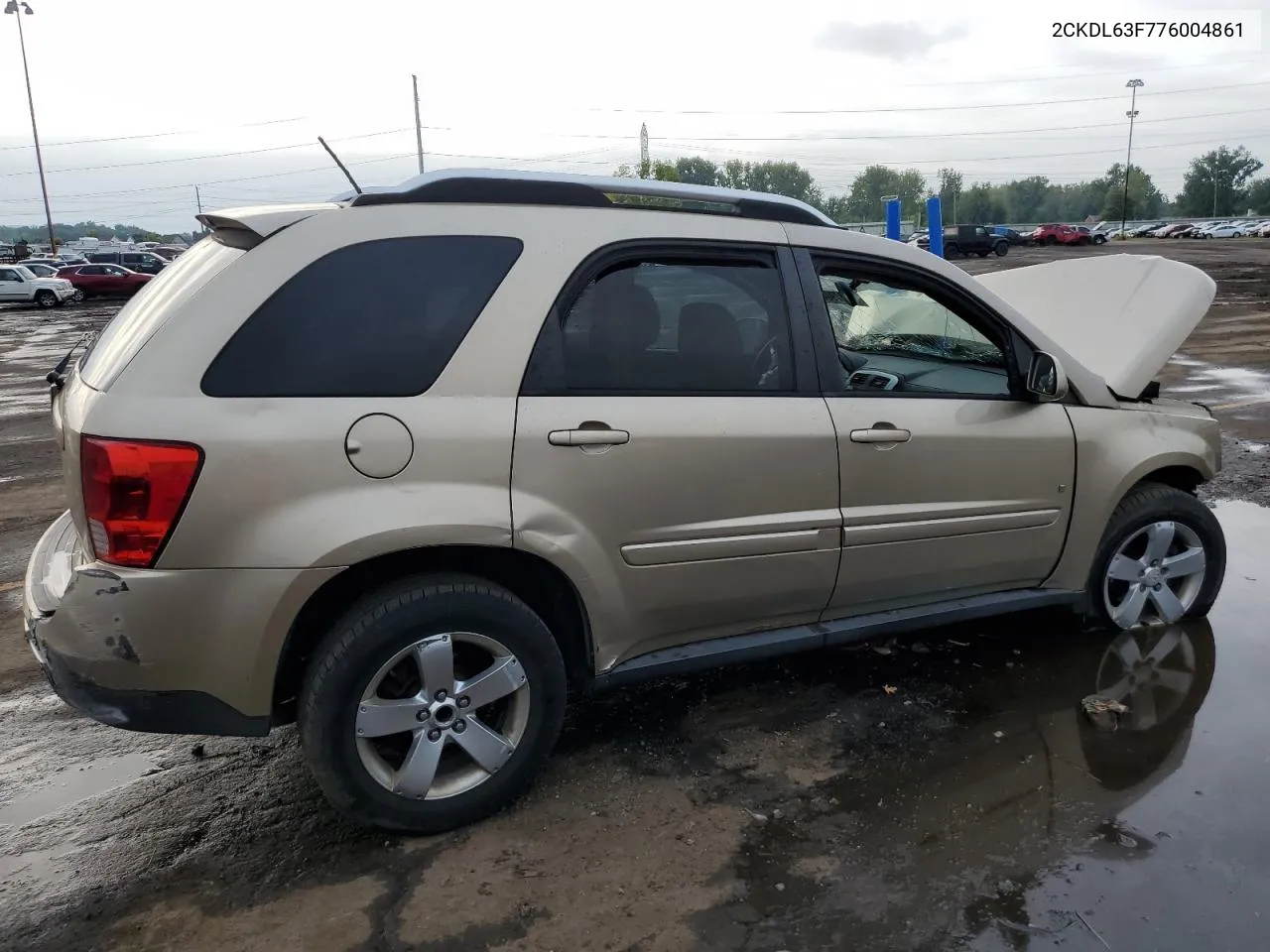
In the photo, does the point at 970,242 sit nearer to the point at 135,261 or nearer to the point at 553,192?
the point at 135,261

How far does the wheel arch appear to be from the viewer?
2.81 metres

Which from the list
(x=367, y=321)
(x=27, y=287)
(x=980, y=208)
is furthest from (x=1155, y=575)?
(x=980, y=208)

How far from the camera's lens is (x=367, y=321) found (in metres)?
2.80

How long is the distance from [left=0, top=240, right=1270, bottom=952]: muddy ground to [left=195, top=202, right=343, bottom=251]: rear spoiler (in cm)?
180

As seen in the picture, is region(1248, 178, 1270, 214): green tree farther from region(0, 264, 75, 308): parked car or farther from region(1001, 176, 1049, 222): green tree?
region(0, 264, 75, 308): parked car

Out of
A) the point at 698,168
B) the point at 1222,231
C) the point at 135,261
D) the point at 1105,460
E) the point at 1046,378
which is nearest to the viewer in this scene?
the point at 1046,378

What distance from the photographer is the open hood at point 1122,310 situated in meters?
4.16

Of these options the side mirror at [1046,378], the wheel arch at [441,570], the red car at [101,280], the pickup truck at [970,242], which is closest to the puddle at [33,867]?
the wheel arch at [441,570]

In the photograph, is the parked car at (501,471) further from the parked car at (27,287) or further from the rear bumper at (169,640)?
the parked car at (27,287)

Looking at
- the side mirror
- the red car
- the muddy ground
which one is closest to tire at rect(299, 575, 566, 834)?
the muddy ground

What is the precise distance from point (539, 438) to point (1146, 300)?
314 centimetres

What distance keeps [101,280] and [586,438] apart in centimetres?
3641

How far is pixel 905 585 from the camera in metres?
3.64

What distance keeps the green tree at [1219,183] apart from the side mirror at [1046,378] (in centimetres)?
Answer: 12807
